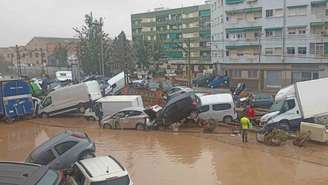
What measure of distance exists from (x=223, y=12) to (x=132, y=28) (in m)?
47.0

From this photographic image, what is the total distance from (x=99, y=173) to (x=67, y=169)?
2957 mm

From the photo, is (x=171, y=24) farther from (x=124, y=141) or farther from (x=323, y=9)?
(x=124, y=141)

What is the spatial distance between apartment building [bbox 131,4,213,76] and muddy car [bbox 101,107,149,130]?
1783 inches

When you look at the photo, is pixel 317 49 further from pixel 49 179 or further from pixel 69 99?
pixel 49 179

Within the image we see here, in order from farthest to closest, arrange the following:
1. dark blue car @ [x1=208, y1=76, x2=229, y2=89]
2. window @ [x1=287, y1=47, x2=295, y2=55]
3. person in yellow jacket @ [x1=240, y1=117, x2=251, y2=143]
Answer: dark blue car @ [x1=208, y1=76, x2=229, y2=89], window @ [x1=287, y1=47, x2=295, y2=55], person in yellow jacket @ [x1=240, y1=117, x2=251, y2=143]

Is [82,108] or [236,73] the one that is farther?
[236,73]

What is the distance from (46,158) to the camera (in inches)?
480

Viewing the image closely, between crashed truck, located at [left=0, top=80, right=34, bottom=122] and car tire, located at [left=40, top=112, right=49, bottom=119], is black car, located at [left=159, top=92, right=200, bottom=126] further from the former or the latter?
crashed truck, located at [left=0, top=80, right=34, bottom=122]

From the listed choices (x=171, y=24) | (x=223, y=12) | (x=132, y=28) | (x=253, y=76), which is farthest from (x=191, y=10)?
(x=253, y=76)

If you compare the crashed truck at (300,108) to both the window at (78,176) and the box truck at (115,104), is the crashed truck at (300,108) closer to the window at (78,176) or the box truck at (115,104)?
the box truck at (115,104)

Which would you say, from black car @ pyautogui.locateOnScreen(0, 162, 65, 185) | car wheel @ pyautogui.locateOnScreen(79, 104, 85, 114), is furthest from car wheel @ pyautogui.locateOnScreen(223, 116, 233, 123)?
black car @ pyautogui.locateOnScreen(0, 162, 65, 185)

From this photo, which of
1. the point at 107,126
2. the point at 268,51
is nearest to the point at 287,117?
the point at 107,126

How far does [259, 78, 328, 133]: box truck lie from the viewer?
18.1m

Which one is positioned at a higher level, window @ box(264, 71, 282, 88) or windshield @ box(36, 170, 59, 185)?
windshield @ box(36, 170, 59, 185)
